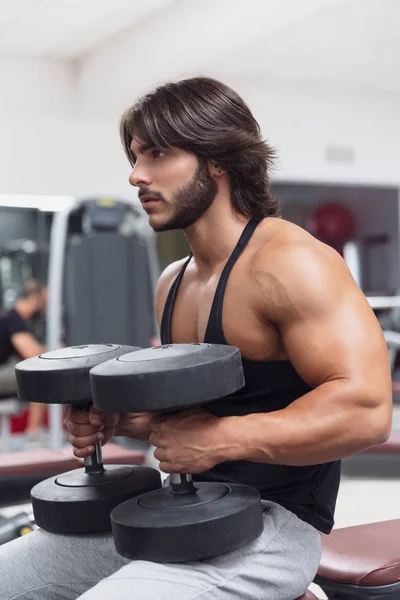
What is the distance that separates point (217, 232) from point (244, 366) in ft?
0.93

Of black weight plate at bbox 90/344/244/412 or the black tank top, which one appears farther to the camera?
the black tank top

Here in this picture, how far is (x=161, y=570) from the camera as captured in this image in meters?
1.20

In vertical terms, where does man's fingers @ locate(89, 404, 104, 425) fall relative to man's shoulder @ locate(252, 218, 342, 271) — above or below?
below

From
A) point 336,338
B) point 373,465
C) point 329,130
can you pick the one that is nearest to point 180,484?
point 336,338

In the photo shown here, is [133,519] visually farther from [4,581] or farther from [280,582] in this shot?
[4,581]

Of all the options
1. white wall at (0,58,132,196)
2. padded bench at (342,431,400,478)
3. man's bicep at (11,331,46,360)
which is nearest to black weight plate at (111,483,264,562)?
padded bench at (342,431,400,478)

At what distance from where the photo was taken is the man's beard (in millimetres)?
1450

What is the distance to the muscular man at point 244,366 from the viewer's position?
122 centimetres

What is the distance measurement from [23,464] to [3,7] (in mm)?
3358

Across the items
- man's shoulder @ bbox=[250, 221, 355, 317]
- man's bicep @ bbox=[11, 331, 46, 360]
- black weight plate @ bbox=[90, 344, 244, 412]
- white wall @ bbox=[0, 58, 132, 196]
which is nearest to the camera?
black weight plate @ bbox=[90, 344, 244, 412]

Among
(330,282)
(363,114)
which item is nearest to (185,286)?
(330,282)

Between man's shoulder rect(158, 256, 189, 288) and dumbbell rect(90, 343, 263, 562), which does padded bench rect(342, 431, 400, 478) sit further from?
dumbbell rect(90, 343, 263, 562)

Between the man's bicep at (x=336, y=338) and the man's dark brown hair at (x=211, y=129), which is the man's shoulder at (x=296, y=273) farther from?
the man's dark brown hair at (x=211, y=129)

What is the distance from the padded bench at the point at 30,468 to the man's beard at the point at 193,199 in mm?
1873
